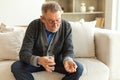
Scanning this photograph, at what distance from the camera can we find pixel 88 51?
7.73 ft

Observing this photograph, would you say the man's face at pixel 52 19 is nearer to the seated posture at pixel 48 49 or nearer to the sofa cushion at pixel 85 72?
the seated posture at pixel 48 49

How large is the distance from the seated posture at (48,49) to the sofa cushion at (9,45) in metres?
0.32

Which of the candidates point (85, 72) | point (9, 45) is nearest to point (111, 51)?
point (85, 72)

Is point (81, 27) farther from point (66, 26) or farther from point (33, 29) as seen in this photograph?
point (33, 29)

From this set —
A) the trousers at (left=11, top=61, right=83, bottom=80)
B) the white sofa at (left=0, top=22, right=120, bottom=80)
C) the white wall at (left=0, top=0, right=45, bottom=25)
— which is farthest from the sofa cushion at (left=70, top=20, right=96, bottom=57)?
the white wall at (left=0, top=0, right=45, bottom=25)

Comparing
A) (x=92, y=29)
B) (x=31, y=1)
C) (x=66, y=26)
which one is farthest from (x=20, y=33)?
(x=31, y=1)

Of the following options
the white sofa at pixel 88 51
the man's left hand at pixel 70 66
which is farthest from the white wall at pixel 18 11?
the man's left hand at pixel 70 66

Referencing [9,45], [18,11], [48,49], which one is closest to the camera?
[48,49]

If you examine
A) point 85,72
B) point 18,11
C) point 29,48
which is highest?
point 18,11

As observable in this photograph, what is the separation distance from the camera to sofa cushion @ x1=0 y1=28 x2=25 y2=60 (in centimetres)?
221

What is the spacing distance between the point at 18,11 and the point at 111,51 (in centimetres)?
222

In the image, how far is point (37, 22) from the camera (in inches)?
78.7

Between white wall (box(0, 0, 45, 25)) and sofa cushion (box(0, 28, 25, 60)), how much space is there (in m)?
1.75

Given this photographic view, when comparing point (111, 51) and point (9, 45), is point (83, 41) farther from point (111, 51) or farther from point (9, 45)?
point (9, 45)
